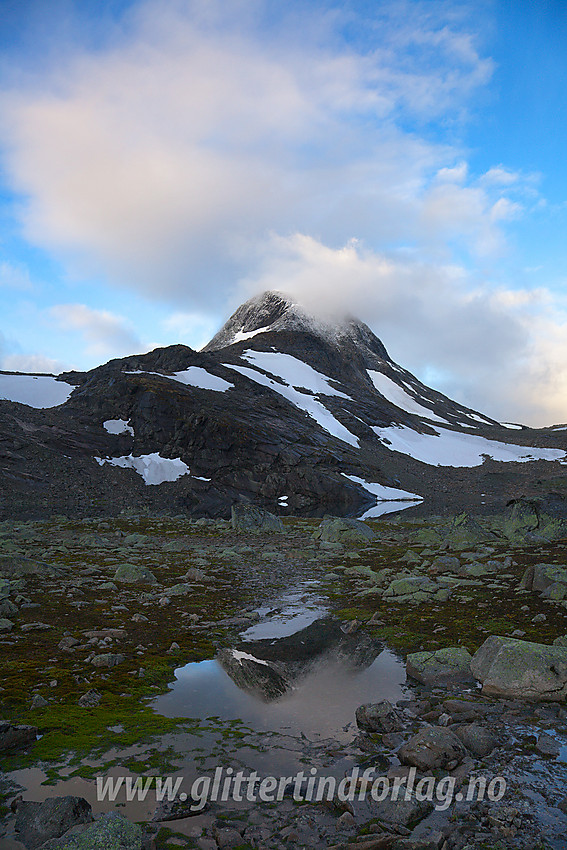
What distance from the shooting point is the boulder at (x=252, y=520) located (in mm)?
41781

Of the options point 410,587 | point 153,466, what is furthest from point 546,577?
point 153,466

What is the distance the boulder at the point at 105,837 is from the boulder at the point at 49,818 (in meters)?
0.40

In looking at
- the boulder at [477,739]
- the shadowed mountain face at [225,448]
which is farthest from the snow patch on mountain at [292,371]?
the boulder at [477,739]

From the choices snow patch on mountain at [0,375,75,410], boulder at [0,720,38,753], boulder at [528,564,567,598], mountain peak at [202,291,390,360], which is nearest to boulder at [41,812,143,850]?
boulder at [0,720,38,753]

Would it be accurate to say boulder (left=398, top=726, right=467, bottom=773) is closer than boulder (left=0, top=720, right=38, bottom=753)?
Yes

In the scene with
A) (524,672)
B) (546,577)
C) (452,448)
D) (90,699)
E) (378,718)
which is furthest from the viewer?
(452,448)

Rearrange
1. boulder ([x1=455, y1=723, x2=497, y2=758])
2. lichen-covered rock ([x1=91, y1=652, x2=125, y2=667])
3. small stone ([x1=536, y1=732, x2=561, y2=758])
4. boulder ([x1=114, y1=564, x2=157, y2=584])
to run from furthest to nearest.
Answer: boulder ([x1=114, y1=564, x2=157, y2=584]), lichen-covered rock ([x1=91, y1=652, x2=125, y2=667]), boulder ([x1=455, y1=723, x2=497, y2=758]), small stone ([x1=536, y1=732, x2=561, y2=758])

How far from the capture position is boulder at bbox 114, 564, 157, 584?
18172mm

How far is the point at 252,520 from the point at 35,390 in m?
56.5

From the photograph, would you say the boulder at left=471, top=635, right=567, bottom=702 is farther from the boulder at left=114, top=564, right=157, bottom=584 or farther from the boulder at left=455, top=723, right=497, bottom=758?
the boulder at left=114, top=564, right=157, bottom=584

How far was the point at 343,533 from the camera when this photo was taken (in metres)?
36.0

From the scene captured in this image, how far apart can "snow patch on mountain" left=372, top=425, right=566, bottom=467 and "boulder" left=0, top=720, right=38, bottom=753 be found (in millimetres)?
95177

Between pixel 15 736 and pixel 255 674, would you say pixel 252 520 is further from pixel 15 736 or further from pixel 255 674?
pixel 15 736

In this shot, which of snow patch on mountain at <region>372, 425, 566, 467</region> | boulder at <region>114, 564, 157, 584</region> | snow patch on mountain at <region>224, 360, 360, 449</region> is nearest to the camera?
boulder at <region>114, 564, 157, 584</region>
